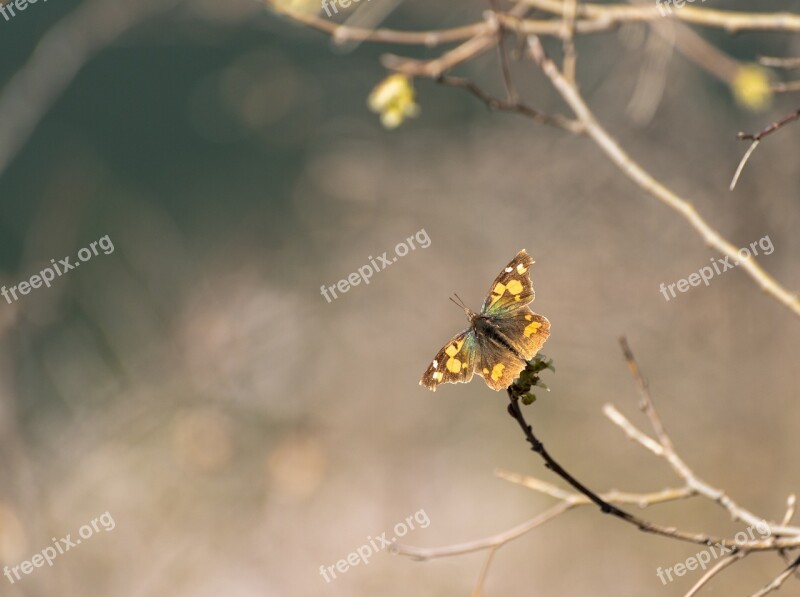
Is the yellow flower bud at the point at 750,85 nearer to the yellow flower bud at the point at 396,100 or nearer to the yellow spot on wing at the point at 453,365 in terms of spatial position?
the yellow flower bud at the point at 396,100

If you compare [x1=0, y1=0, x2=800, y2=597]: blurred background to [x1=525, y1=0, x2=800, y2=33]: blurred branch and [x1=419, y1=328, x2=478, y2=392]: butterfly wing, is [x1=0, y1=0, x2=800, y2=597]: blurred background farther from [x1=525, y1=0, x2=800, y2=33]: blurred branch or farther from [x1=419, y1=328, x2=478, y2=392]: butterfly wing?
[x1=525, y1=0, x2=800, y2=33]: blurred branch

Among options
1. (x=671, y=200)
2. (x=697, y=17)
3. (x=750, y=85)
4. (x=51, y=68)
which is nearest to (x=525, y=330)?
(x=671, y=200)

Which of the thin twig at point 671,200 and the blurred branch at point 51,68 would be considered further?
the blurred branch at point 51,68

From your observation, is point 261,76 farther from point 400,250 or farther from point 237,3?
point 400,250

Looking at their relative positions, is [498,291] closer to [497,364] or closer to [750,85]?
[497,364]

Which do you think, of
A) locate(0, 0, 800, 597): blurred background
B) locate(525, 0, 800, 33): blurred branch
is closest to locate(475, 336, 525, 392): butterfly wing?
locate(525, 0, 800, 33): blurred branch

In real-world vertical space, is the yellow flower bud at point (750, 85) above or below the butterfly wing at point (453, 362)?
above

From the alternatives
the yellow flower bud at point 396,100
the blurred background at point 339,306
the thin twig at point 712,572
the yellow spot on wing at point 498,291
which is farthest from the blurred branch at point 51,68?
the thin twig at point 712,572
